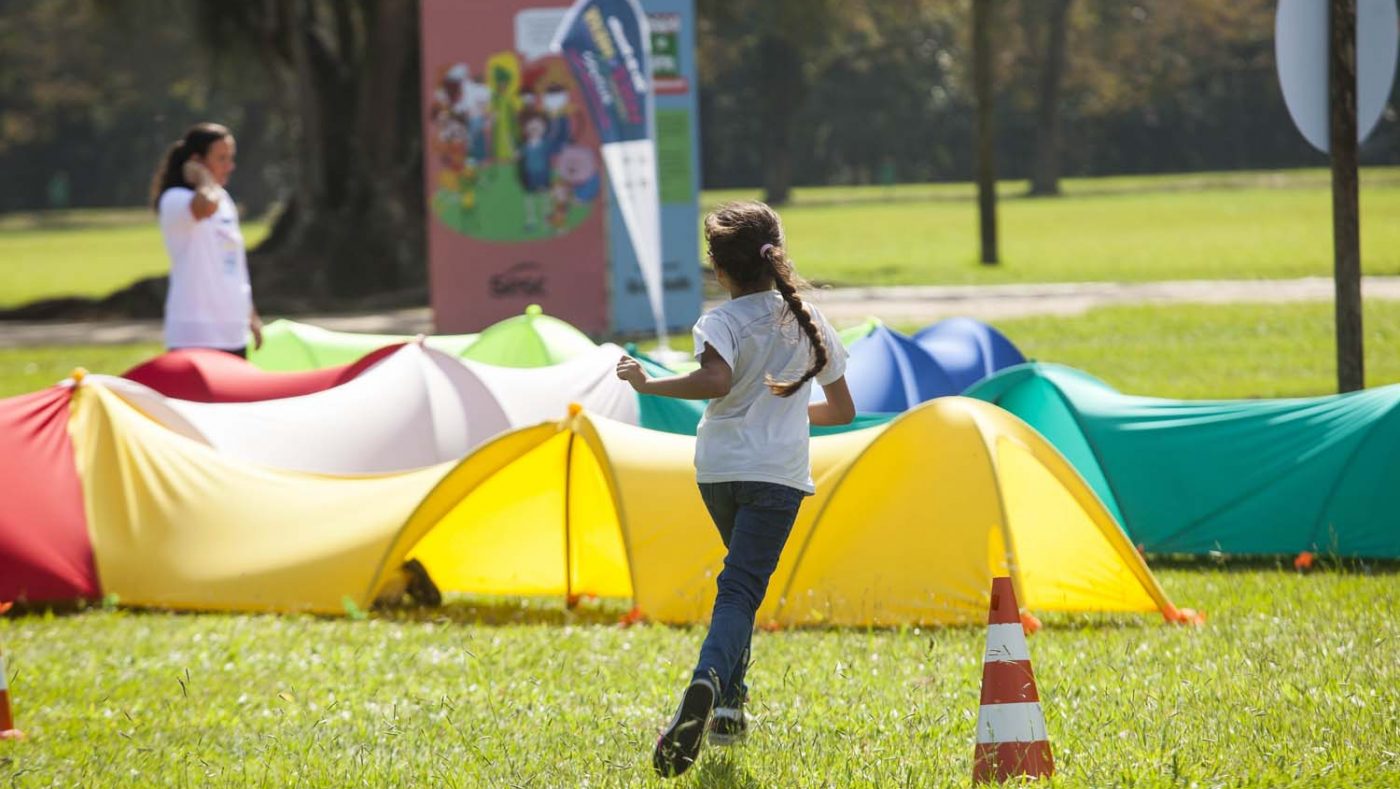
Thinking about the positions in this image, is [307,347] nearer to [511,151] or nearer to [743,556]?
[743,556]

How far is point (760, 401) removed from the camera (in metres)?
4.77

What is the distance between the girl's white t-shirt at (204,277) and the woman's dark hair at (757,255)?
16.5 feet

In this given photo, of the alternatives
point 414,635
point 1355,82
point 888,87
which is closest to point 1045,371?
point 1355,82

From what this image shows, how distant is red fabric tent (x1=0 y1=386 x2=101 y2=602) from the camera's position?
24.0 ft

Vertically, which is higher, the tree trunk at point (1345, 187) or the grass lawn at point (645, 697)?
the tree trunk at point (1345, 187)

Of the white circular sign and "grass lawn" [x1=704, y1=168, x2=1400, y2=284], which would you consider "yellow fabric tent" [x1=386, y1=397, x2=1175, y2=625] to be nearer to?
the white circular sign

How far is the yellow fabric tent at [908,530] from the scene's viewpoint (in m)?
6.50

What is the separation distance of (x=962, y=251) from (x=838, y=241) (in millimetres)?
5917

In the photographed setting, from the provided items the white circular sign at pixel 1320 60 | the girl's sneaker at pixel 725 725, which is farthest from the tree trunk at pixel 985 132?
the girl's sneaker at pixel 725 725

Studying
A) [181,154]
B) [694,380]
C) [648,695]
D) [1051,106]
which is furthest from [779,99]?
[694,380]

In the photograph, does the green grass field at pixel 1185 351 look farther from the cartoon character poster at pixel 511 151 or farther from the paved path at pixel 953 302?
the cartoon character poster at pixel 511 151

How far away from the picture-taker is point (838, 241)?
3691 cm

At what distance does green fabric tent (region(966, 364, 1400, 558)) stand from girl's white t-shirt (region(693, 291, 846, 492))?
10.8 ft

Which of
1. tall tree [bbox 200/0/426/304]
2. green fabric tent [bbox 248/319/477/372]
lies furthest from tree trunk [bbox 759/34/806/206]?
green fabric tent [bbox 248/319/477/372]
